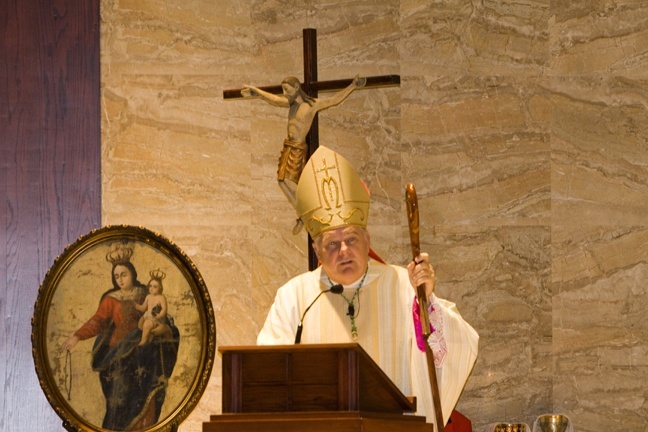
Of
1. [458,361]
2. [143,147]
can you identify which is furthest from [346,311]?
[143,147]

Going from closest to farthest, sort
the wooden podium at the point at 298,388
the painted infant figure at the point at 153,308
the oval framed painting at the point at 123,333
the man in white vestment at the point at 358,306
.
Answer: the wooden podium at the point at 298,388 < the man in white vestment at the point at 358,306 < the oval framed painting at the point at 123,333 < the painted infant figure at the point at 153,308

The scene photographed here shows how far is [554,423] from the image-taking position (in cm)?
773

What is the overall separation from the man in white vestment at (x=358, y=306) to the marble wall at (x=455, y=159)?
1276 millimetres

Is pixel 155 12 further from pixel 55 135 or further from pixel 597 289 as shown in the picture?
pixel 597 289

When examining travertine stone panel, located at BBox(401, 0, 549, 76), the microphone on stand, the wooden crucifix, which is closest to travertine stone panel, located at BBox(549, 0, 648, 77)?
travertine stone panel, located at BBox(401, 0, 549, 76)

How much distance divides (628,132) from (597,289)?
0.92 m

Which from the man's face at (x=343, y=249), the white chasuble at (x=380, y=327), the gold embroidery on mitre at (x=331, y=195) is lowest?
the white chasuble at (x=380, y=327)

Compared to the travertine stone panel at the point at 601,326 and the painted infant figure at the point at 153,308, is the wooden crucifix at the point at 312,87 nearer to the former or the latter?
the painted infant figure at the point at 153,308

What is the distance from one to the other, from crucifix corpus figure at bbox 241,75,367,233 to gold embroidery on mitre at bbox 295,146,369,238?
721 millimetres

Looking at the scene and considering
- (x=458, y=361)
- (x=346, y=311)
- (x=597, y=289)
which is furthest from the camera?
(x=597, y=289)

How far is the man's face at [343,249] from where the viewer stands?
693cm

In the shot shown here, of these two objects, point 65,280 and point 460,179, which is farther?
point 460,179

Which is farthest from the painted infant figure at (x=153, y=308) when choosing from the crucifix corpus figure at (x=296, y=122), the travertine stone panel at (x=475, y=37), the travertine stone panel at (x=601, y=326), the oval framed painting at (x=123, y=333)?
the travertine stone panel at (x=601, y=326)

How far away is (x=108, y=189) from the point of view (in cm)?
853
